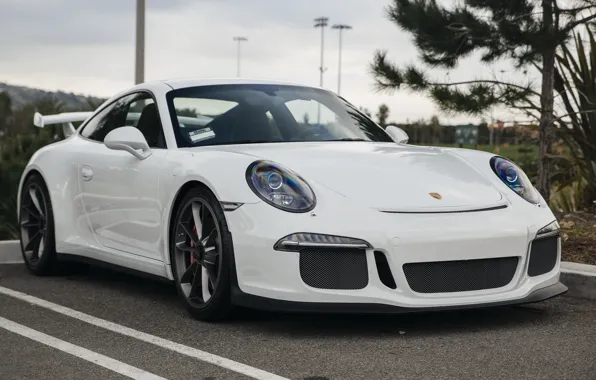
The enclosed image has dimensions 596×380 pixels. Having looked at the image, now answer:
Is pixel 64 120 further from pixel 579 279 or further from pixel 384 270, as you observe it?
pixel 579 279

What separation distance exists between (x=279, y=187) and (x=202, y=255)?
1.96 feet

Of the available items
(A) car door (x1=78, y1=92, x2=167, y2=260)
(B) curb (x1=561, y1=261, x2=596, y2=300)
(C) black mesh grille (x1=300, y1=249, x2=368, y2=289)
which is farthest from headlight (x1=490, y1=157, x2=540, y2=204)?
(A) car door (x1=78, y1=92, x2=167, y2=260)

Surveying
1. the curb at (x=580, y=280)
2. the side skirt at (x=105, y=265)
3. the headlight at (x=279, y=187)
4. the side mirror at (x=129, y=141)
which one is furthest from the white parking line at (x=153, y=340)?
the curb at (x=580, y=280)

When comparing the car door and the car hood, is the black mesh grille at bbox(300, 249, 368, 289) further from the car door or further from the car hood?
the car door

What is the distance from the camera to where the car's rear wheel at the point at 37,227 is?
6.90 meters

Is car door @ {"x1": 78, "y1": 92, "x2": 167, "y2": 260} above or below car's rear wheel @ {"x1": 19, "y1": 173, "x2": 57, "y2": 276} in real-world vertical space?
above

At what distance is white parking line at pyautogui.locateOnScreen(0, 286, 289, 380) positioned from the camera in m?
4.08

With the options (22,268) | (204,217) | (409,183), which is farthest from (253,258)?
(22,268)

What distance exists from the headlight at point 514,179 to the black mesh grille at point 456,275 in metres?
0.55

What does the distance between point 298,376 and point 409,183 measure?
1.43 m

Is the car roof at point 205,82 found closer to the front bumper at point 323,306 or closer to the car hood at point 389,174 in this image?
the car hood at point 389,174

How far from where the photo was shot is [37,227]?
722cm

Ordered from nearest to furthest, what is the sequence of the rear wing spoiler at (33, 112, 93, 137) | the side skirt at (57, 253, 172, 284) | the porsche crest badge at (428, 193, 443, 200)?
the porsche crest badge at (428, 193, 443, 200), the side skirt at (57, 253, 172, 284), the rear wing spoiler at (33, 112, 93, 137)

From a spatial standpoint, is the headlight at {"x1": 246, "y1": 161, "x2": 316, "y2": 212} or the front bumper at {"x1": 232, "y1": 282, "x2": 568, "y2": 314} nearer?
the front bumper at {"x1": 232, "y1": 282, "x2": 568, "y2": 314}
